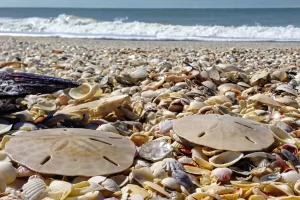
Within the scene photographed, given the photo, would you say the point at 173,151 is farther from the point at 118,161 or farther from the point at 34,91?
the point at 34,91

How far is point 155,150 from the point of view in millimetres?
2055

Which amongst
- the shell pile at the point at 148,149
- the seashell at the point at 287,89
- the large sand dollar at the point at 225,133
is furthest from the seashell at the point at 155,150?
the seashell at the point at 287,89

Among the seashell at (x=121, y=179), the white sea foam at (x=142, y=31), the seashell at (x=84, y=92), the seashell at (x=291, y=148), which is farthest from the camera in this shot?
the white sea foam at (x=142, y=31)

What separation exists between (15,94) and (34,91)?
0.11 m

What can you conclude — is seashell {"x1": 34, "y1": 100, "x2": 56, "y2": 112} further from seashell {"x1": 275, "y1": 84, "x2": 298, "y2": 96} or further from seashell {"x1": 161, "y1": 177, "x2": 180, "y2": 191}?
seashell {"x1": 275, "y1": 84, "x2": 298, "y2": 96}

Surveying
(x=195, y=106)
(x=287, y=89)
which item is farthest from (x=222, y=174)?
(x=287, y=89)

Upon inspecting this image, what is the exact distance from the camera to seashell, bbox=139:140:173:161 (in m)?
2.01

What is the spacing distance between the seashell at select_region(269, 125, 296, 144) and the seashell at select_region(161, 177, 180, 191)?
74 cm

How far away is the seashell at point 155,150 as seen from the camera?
6.58 ft

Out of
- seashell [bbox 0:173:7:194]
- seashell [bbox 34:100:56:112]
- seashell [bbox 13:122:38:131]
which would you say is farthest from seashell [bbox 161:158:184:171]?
seashell [bbox 34:100:56:112]

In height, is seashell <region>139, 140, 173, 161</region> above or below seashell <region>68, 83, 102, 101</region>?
above

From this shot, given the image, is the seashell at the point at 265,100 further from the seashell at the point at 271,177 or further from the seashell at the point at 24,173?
the seashell at the point at 24,173

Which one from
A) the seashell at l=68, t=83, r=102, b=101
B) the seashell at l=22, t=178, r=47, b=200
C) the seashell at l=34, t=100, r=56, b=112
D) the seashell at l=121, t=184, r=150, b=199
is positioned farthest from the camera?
the seashell at l=68, t=83, r=102, b=101

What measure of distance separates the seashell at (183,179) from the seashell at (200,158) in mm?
176
